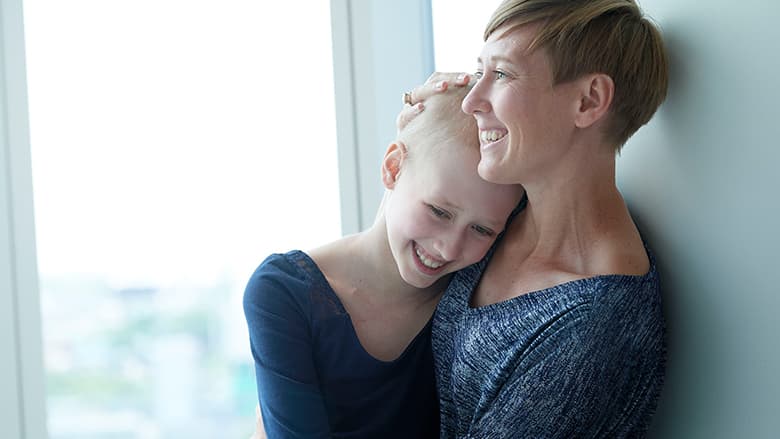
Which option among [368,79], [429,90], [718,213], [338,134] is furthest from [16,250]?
[718,213]

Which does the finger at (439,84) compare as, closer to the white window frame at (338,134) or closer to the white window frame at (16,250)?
the white window frame at (338,134)

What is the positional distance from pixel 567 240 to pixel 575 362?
24 centimetres

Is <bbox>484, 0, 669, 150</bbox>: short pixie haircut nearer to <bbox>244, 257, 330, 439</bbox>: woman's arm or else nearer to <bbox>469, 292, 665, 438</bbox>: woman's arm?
<bbox>469, 292, 665, 438</bbox>: woman's arm

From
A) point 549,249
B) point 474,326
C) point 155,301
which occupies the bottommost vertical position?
point 155,301

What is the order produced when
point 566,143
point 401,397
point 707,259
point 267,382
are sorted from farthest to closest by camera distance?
point 401,397
point 267,382
point 566,143
point 707,259

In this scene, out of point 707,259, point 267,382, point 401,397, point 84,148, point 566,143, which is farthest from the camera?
point 84,148

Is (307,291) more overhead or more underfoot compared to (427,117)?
more underfoot

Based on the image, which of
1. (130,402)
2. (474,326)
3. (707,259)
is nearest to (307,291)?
(474,326)

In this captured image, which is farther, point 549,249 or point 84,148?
point 84,148

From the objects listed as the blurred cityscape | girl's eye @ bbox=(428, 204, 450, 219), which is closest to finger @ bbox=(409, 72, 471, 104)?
girl's eye @ bbox=(428, 204, 450, 219)

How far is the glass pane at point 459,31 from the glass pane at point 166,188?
1.31 ft

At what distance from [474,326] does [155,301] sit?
1.57 m

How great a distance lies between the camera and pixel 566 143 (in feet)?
3.99

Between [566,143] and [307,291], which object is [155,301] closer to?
[307,291]
